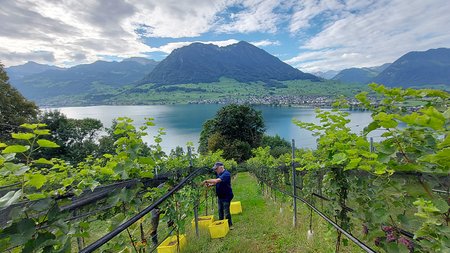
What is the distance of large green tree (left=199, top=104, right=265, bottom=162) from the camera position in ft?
157

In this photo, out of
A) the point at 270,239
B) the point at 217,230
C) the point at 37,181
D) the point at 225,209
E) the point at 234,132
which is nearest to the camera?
the point at 37,181

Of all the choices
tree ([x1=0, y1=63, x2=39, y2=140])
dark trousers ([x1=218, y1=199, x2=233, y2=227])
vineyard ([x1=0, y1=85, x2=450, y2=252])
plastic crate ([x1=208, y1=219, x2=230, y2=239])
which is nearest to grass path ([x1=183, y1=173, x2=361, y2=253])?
plastic crate ([x1=208, y1=219, x2=230, y2=239])

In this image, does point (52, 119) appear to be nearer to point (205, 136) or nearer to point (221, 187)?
point (205, 136)

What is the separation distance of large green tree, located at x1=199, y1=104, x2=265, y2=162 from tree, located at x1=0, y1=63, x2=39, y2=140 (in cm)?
2739

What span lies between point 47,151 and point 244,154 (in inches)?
1173

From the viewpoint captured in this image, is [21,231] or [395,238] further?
[395,238]

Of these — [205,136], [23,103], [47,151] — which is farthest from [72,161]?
[205,136]

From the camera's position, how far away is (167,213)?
4328mm

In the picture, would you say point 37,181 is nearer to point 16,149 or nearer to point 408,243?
point 16,149

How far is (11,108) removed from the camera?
26.1 meters

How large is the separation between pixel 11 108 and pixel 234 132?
34.7 meters

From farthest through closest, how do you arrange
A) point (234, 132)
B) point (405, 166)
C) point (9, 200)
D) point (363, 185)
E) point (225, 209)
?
point (234, 132) → point (225, 209) → point (363, 185) → point (405, 166) → point (9, 200)

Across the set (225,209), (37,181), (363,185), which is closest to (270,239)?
(225,209)

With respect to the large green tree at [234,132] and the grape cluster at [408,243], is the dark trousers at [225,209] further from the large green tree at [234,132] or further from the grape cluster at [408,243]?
the large green tree at [234,132]
